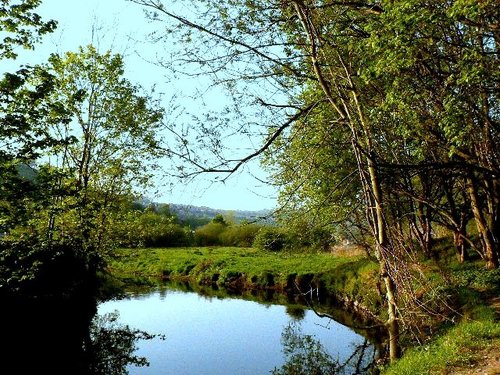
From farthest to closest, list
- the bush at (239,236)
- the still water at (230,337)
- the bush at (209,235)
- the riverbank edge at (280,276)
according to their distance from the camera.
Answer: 1. the bush at (209,235)
2. the bush at (239,236)
3. the riverbank edge at (280,276)
4. the still water at (230,337)

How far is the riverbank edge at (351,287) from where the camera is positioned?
10.4 meters

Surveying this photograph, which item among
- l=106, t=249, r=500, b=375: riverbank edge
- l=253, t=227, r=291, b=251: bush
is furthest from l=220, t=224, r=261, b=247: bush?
l=253, t=227, r=291, b=251: bush

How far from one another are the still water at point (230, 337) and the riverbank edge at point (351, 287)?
2007 millimetres

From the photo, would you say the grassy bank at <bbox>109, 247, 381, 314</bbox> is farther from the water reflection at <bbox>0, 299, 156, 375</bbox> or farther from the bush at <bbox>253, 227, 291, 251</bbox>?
the bush at <bbox>253, 227, 291, 251</bbox>

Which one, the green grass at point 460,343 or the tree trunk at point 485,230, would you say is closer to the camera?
the green grass at point 460,343

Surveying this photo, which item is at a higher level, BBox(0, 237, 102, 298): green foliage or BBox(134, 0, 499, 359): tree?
BBox(134, 0, 499, 359): tree

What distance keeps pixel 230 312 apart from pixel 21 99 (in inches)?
724

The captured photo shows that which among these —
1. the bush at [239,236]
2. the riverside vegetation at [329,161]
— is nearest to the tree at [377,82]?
the riverside vegetation at [329,161]

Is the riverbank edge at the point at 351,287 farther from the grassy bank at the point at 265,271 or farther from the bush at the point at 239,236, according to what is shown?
the bush at the point at 239,236

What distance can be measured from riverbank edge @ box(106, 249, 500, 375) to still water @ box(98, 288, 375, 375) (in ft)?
6.59

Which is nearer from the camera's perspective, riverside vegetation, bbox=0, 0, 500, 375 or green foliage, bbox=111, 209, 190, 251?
riverside vegetation, bbox=0, 0, 500, 375

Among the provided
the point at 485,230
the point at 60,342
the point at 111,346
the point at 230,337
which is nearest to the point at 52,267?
the point at 60,342

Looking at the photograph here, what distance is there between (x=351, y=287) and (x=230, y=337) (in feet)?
26.7

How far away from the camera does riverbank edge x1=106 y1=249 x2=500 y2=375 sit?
1037 cm
